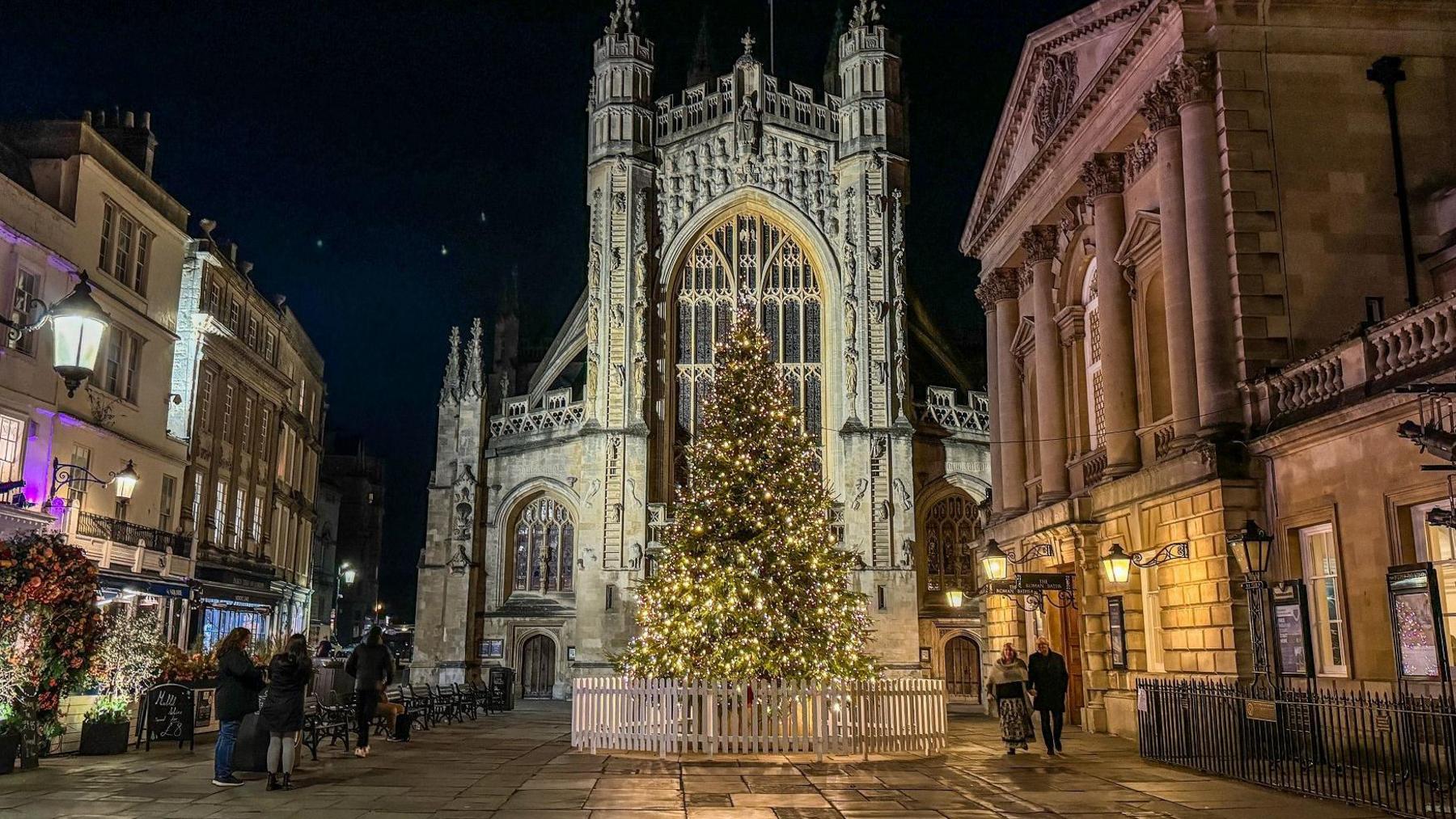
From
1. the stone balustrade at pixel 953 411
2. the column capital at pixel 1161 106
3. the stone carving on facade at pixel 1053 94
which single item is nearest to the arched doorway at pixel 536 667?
the stone balustrade at pixel 953 411

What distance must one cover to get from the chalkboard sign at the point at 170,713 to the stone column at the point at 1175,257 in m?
14.6

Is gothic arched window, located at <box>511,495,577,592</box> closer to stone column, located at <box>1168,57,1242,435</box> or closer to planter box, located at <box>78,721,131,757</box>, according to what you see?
planter box, located at <box>78,721,131,757</box>

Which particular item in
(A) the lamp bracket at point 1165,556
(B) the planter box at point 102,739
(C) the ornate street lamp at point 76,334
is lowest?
(B) the planter box at point 102,739

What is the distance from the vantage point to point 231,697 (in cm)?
1189

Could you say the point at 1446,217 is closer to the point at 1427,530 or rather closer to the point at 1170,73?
the point at 1170,73

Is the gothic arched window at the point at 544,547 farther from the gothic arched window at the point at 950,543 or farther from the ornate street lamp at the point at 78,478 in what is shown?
the ornate street lamp at the point at 78,478

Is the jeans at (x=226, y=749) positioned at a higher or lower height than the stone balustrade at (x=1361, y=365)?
lower

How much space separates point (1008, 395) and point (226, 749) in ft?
61.0

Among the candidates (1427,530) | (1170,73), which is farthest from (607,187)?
(1427,530)

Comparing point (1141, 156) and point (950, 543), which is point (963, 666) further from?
point (1141, 156)

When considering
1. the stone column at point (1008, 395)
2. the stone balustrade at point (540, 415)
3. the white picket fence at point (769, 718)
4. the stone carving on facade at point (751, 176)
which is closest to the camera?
the white picket fence at point (769, 718)

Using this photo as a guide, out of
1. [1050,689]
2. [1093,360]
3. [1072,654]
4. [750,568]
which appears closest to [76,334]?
[750,568]

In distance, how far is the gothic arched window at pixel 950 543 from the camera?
122 ft

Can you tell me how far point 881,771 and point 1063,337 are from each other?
11668 mm
